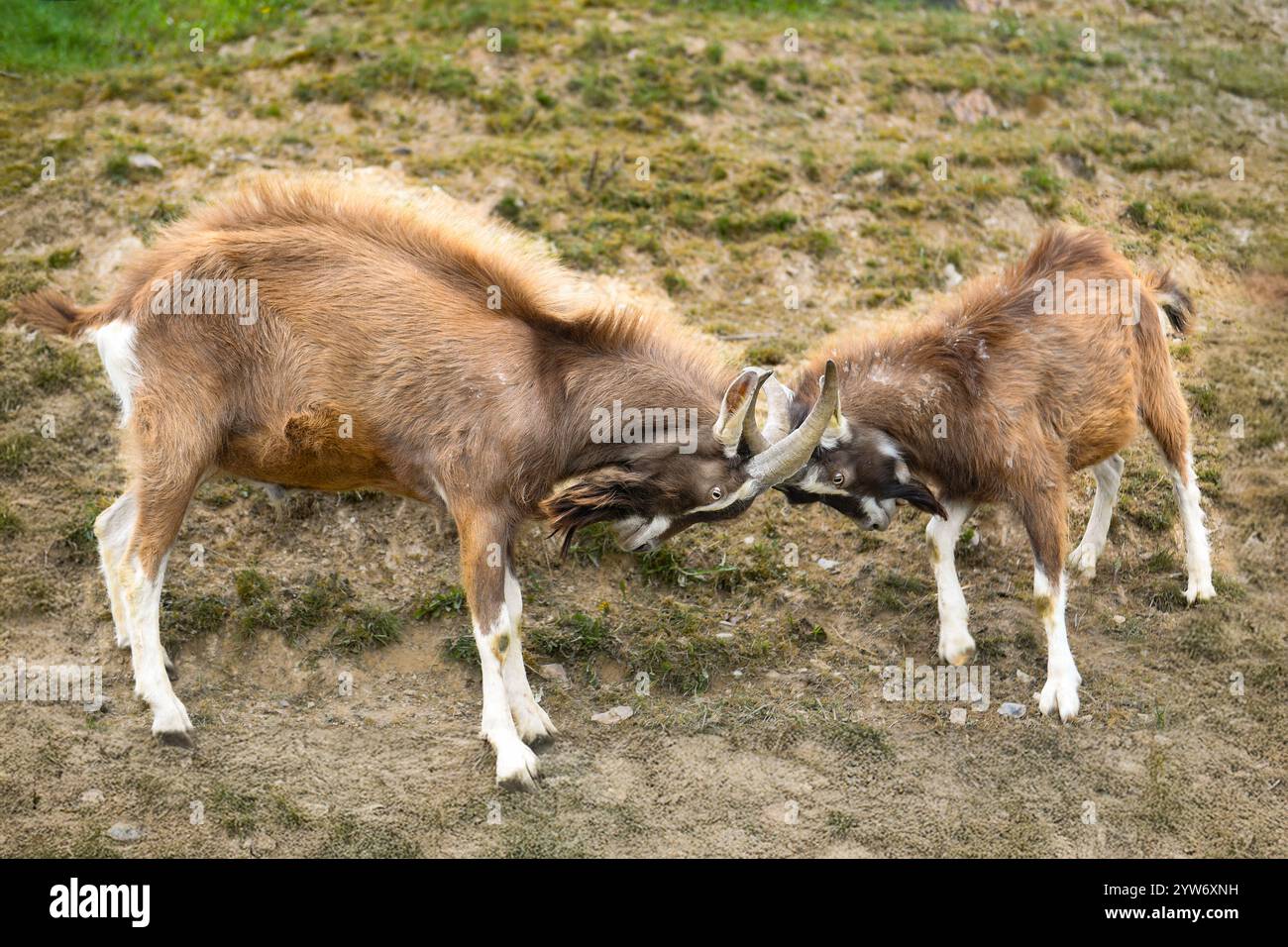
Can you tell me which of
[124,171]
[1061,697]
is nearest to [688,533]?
[1061,697]

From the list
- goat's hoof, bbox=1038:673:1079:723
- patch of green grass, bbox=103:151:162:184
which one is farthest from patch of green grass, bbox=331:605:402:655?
patch of green grass, bbox=103:151:162:184

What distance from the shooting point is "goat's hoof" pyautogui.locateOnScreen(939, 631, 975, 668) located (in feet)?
25.8

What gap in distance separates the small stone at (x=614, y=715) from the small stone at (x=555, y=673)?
1.24 ft

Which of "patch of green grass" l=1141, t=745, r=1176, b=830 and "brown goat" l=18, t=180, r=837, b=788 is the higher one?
"brown goat" l=18, t=180, r=837, b=788

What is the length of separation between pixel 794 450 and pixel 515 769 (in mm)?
2342

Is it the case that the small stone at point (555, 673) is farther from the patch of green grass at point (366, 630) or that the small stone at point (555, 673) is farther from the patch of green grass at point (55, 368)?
the patch of green grass at point (55, 368)

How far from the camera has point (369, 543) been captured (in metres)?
8.49

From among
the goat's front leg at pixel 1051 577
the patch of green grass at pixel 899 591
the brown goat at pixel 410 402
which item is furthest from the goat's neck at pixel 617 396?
the goat's front leg at pixel 1051 577

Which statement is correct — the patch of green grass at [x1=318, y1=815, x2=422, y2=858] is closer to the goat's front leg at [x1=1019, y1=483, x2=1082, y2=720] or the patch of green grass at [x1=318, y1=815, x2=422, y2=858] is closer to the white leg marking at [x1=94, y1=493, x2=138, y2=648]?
the white leg marking at [x1=94, y1=493, x2=138, y2=648]

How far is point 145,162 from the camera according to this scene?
11.0 meters

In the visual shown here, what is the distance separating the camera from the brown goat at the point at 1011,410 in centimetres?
764

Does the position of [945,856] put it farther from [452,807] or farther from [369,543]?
[369,543]

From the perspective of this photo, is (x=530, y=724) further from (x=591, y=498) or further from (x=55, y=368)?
(x=55, y=368)

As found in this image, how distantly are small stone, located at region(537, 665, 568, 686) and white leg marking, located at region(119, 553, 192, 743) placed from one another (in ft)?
6.91
